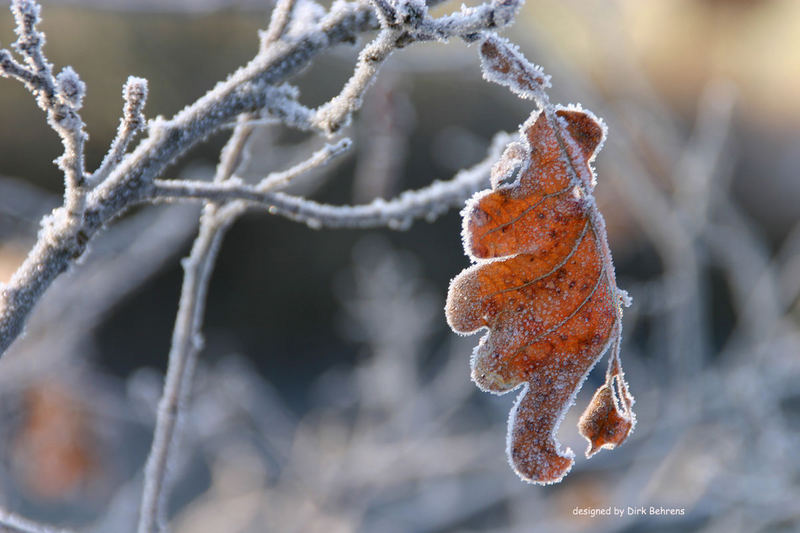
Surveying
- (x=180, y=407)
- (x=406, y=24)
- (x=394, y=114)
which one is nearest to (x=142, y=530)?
(x=180, y=407)

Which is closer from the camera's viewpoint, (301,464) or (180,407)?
(180,407)

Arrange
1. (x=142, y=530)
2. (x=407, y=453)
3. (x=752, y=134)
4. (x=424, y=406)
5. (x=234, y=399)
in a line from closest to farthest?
(x=142, y=530)
(x=234, y=399)
(x=407, y=453)
(x=424, y=406)
(x=752, y=134)

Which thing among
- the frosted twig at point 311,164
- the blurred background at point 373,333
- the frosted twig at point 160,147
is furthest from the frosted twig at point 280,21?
the blurred background at point 373,333

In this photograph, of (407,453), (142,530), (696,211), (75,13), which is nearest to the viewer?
(142,530)

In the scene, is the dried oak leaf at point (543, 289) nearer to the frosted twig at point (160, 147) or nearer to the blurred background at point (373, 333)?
the frosted twig at point (160, 147)

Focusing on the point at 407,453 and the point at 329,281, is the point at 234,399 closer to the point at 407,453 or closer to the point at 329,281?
the point at 407,453

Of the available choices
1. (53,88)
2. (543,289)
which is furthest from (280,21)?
(543,289)

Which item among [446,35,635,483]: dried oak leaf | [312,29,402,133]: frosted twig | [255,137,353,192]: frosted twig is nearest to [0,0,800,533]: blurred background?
[255,137,353,192]: frosted twig
